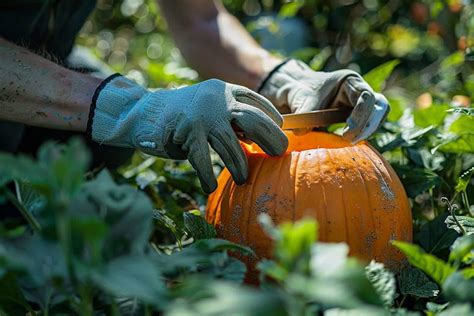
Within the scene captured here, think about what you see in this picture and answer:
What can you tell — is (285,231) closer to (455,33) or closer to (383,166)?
(383,166)

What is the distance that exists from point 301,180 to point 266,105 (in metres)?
0.21

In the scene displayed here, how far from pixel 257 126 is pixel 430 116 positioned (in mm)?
807

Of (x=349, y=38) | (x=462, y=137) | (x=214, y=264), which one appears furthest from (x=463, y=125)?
(x=349, y=38)

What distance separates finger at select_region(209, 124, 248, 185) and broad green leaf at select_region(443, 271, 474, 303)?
73 cm

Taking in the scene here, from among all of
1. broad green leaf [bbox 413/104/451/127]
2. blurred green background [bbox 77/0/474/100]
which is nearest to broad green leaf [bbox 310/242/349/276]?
broad green leaf [bbox 413/104/451/127]

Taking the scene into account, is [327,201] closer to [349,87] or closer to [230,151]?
[230,151]

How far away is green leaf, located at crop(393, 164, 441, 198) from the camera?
204cm

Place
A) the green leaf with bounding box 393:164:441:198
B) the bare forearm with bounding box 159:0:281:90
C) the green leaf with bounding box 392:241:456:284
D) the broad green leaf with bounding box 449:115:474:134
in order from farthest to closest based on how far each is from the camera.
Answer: the bare forearm with bounding box 159:0:281:90 < the green leaf with bounding box 393:164:441:198 < the broad green leaf with bounding box 449:115:474:134 < the green leaf with bounding box 392:241:456:284

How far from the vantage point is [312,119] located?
189cm

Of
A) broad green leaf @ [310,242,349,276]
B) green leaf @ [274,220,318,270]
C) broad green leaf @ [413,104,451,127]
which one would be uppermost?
green leaf @ [274,220,318,270]

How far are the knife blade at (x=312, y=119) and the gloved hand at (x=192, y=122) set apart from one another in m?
0.06

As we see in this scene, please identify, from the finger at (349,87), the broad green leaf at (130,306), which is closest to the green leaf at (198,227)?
the broad green leaf at (130,306)

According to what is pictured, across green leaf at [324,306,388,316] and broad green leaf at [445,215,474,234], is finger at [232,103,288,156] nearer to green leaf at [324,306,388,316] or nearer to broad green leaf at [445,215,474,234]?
broad green leaf at [445,215,474,234]

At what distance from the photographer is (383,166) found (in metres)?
1.82
